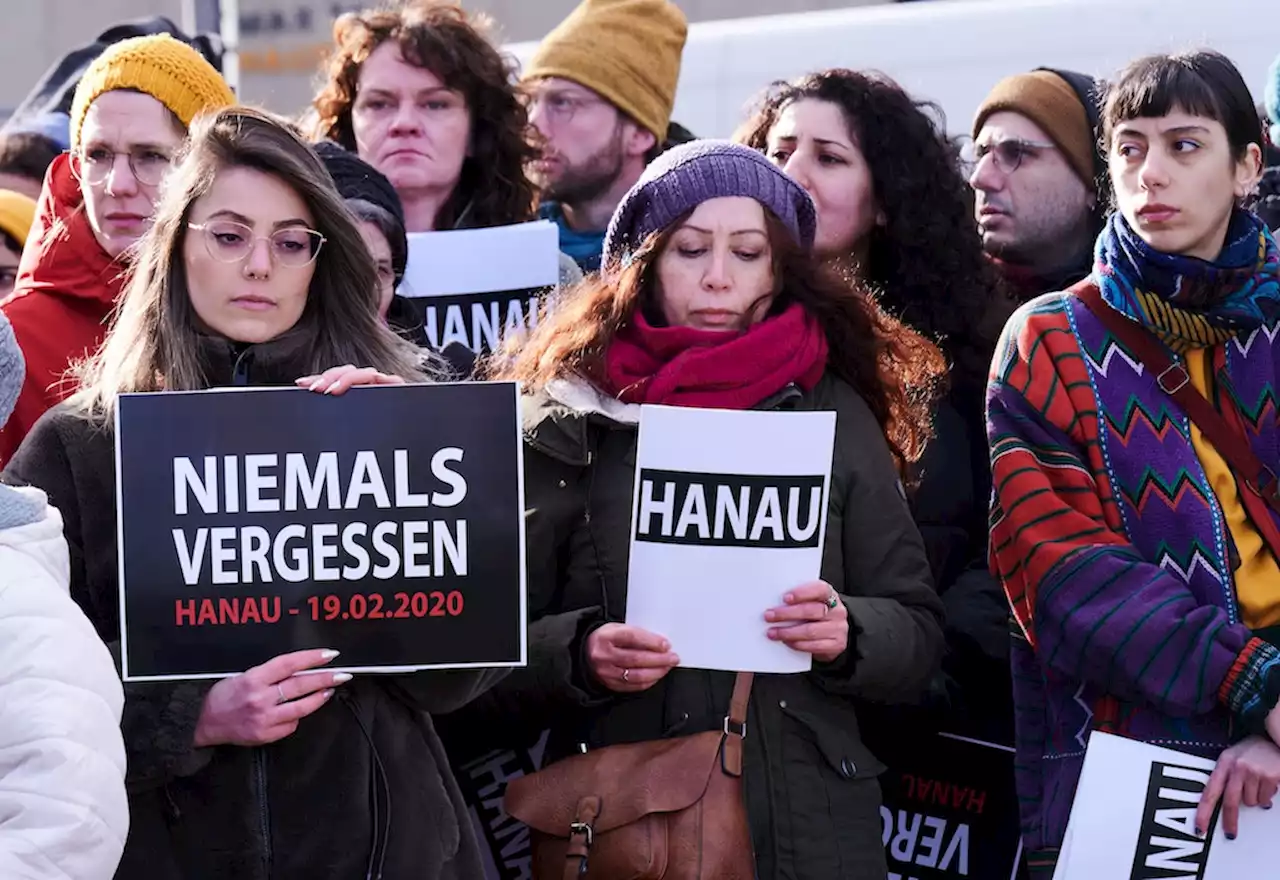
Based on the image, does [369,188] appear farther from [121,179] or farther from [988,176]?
[988,176]

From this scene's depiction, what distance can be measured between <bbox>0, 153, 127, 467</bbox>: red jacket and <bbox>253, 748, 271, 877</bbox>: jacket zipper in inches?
42.2

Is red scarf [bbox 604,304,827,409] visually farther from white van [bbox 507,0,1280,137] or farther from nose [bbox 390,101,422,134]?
white van [bbox 507,0,1280,137]

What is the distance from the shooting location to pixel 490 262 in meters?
4.88

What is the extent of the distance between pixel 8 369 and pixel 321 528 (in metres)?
0.71

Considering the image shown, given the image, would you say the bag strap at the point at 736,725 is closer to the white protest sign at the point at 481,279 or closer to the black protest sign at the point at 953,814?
the black protest sign at the point at 953,814

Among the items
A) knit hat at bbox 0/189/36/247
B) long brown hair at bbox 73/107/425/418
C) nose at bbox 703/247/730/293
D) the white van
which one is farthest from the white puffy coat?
the white van

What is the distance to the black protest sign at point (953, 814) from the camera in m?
4.48

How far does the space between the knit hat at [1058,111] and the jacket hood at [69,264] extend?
2173 mm

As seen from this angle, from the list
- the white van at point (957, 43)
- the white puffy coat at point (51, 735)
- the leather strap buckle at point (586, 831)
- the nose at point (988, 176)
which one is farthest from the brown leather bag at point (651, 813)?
the white van at point (957, 43)

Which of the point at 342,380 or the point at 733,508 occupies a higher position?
the point at 342,380

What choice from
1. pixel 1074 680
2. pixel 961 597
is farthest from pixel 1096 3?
pixel 1074 680

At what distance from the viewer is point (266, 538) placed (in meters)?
Answer: 3.30

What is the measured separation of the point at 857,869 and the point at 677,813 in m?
0.36

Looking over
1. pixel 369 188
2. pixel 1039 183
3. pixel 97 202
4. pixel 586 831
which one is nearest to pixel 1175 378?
pixel 586 831
